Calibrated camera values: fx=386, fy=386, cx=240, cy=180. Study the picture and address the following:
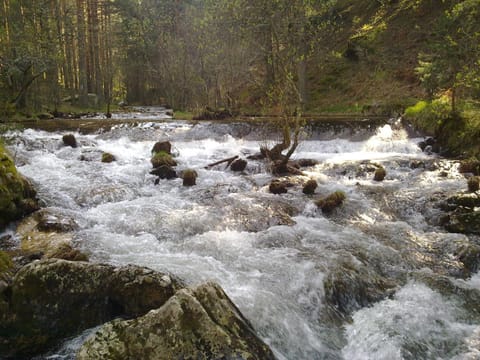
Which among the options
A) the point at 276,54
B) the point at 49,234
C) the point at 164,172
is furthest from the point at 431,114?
the point at 49,234

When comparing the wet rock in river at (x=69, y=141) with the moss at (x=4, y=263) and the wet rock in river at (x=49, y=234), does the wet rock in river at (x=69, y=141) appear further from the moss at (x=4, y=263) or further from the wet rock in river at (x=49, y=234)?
the moss at (x=4, y=263)

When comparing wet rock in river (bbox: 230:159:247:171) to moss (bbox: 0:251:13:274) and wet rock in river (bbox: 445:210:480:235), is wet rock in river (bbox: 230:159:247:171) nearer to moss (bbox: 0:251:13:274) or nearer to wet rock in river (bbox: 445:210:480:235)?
wet rock in river (bbox: 445:210:480:235)

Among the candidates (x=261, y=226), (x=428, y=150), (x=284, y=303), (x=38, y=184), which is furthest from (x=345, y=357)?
(x=428, y=150)

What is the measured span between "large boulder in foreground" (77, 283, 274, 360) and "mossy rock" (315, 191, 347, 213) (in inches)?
207

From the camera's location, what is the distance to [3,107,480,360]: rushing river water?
4.50m

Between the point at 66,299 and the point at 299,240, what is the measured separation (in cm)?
403

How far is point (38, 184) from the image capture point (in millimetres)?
9594

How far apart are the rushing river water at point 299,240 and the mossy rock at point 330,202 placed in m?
0.16

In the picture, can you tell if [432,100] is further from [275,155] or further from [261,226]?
[261,226]

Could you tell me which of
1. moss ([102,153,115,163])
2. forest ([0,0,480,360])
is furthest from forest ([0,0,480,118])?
moss ([102,153,115,163])

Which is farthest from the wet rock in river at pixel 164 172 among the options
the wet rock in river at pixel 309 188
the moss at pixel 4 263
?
the moss at pixel 4 263

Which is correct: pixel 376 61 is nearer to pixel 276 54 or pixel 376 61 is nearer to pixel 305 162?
pixel 305 162

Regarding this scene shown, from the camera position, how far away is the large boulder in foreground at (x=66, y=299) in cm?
396

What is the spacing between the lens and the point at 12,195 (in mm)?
7578
